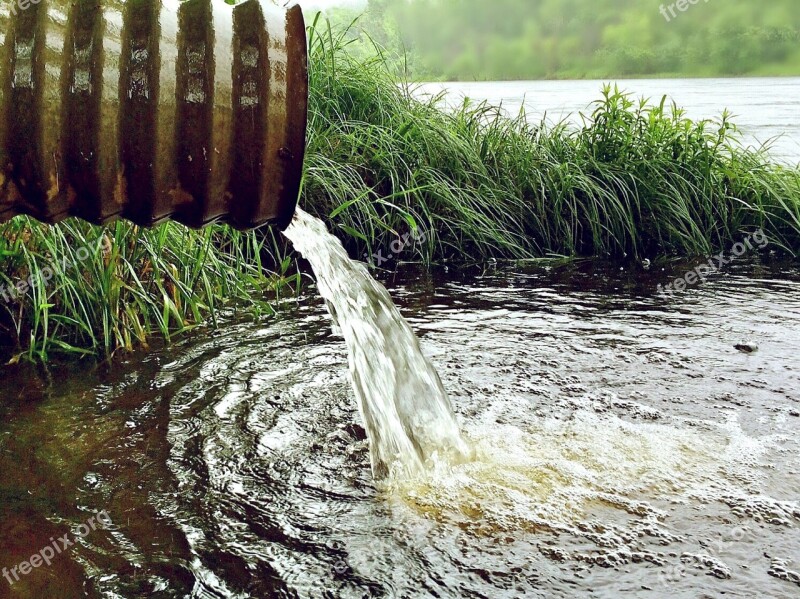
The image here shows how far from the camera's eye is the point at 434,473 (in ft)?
8.82

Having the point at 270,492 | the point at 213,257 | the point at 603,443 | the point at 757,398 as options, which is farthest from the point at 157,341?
the point at 757,398

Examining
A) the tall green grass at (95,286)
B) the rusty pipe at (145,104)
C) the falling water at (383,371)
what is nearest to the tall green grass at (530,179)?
the tall green grass at (95,286)

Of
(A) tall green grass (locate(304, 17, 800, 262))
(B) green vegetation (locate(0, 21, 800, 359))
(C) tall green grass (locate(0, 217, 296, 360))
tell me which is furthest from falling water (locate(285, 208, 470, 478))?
(A) tall green grass (locate(304, 17, 800, 262))

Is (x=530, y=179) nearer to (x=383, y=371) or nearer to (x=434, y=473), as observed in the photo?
(x=383, y=371)

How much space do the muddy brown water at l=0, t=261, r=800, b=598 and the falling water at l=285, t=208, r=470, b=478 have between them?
0.09 meters

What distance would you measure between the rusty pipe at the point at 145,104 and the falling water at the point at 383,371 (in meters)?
0.94

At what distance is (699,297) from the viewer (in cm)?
469

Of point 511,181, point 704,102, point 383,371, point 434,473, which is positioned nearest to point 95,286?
point 383,371

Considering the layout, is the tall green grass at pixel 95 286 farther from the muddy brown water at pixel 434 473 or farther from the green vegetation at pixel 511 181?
the green vegetation at pixel 511 181

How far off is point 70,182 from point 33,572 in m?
0.96

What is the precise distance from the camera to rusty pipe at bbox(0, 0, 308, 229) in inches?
76.5

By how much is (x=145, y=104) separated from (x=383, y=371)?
1.50 m

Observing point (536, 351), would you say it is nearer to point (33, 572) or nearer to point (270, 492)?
point (270, 492)

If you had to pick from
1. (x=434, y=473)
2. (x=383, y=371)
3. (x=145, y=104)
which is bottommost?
(x=434, y=473)
